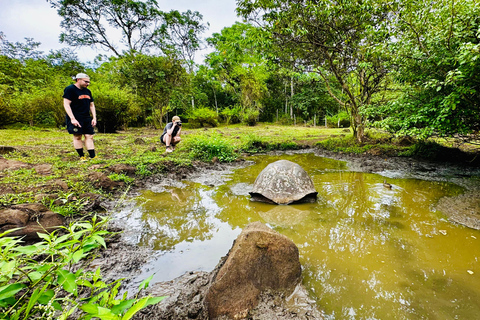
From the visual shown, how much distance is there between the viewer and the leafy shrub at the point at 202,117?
66.1 feet

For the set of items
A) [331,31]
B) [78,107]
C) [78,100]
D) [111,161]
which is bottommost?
[111,161]

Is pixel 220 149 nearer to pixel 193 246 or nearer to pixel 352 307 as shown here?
pixel 193 246

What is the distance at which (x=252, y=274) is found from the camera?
1643 mm

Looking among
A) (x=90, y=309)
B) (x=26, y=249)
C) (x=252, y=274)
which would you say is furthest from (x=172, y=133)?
(x=90, y=309)

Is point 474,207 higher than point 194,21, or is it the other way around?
point 194,21

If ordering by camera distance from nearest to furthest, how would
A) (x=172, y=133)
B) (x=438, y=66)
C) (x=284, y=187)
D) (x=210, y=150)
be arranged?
1. (x=284, y=187)
2. (x=438, y=66)
3. (x=210, y=150)
4. (x=172, y=133)

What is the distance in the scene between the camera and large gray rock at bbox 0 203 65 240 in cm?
187

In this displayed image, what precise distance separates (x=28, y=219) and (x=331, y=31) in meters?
9.06

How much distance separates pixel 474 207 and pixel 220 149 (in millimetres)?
5664

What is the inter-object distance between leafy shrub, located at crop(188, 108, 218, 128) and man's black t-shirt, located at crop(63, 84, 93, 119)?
15588 mm

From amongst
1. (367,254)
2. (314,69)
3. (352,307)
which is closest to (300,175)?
(367,254)

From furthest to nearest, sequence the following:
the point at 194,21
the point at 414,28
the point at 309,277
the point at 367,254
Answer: the point at 194,21, the point at 414,28, the point at 367,254, the point at 309,277

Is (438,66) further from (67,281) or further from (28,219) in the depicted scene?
(28,219)

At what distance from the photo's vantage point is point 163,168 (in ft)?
16.1
